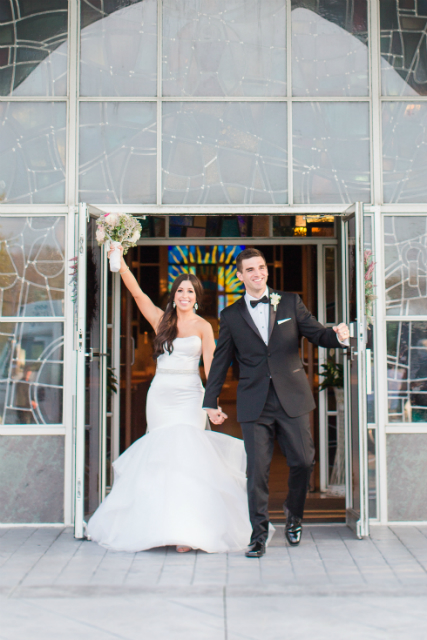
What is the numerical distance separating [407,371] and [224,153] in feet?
7.18

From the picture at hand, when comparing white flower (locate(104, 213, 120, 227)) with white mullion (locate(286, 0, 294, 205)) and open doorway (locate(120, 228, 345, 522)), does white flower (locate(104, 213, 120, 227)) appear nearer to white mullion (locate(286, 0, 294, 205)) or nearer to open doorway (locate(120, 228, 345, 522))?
white mullion (locate(286, 0, 294, 205))

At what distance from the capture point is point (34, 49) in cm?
527

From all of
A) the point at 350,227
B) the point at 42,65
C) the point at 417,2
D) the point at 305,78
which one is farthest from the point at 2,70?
the point at 417,2

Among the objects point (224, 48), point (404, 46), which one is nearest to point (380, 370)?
point (404, 46)

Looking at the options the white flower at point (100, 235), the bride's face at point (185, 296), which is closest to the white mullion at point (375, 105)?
the bride's face at point (185, 296)

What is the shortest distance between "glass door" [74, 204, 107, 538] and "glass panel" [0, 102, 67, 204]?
550 millimetres

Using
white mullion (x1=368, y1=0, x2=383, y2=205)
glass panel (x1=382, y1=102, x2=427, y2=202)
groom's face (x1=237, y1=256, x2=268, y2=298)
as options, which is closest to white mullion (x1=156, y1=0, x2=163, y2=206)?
groom's face (x1=237, y1=256, x2=268, y2=298)

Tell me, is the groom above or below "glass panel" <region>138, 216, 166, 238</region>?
below

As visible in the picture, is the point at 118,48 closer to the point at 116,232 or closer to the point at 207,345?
the point at 116,232

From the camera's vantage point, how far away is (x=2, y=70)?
17.3 feet

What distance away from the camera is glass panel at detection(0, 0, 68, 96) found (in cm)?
525

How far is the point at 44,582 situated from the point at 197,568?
0.88m

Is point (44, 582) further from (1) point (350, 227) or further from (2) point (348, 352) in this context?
(1) point (350, 227)

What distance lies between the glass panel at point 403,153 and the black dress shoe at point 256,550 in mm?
2740
